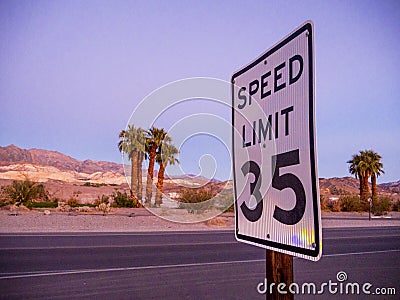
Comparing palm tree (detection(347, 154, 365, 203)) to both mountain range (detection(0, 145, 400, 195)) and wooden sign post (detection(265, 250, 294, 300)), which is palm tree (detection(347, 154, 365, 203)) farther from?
wooden sign post (detection(265, 250, 294, 300))

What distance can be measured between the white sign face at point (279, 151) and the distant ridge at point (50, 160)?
80329mm

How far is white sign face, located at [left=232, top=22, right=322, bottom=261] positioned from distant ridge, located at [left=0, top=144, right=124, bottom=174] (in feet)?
264

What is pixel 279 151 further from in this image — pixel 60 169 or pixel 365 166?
pixel 60 169

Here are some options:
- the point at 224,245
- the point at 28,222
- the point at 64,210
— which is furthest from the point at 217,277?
the point at 64,210

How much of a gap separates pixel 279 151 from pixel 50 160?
95101mm

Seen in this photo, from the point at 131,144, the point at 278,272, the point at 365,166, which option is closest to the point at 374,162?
the point at 365,166

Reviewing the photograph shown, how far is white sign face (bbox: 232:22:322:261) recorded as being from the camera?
155cm

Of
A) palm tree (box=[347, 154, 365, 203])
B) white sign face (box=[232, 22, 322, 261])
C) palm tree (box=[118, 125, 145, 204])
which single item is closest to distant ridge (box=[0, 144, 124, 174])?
palm tree (box=[347, 154, 365, 203])

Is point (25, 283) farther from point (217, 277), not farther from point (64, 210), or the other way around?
point (64, 210)

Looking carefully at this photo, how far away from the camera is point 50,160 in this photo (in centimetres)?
9244

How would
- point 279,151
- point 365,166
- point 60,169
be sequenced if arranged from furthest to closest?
1. point 60,169
2. point 365,166
3. point 279,151

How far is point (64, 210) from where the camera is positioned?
3756 centimetres

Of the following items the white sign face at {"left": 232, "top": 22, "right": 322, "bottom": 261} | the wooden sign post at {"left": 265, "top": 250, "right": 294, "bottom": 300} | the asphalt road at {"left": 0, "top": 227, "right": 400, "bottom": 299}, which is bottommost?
the asphalt road at {"left": 0, "top": 227, "right": 400, "bottom": 299}

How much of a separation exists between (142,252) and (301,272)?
16.4 ft
